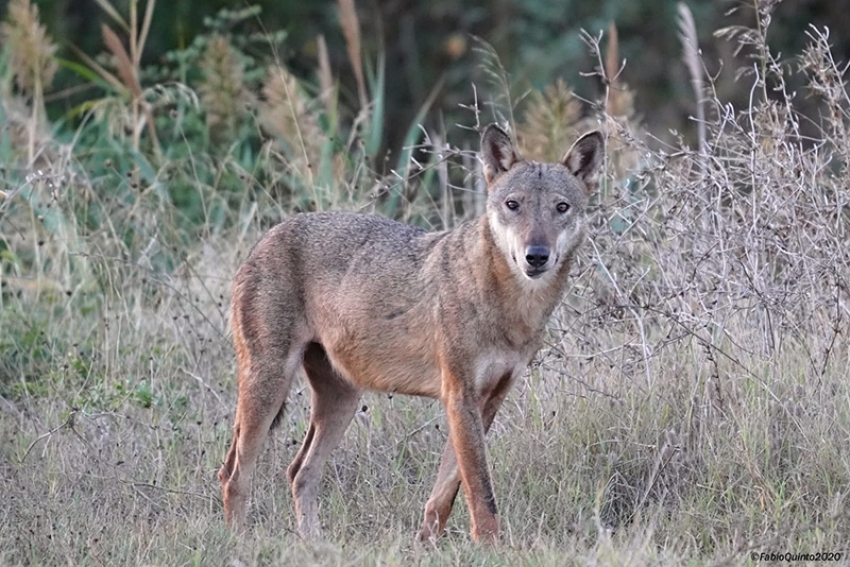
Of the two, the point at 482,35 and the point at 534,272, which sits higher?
the point at 534,272

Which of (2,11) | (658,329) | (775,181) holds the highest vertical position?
(775,181)

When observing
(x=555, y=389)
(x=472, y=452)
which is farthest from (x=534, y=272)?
(x=555, y=389)

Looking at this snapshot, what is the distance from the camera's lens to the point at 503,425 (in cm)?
733

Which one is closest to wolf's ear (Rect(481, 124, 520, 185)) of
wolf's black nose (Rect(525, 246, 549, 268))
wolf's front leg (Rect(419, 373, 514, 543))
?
wolf's black nose (Rect(525, 246, 549, 268))

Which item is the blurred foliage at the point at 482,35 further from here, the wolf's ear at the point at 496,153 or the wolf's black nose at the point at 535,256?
the wolf's black nose at the point at 535,256

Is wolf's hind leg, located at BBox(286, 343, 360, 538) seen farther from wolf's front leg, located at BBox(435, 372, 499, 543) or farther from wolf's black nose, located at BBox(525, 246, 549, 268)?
wolf's black nose, located at BBox(525, 246, 549, 268)

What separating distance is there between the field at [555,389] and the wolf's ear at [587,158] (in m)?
0.72

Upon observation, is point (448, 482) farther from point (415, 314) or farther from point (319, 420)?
point (319, 420)

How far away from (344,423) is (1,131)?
14.3 feet

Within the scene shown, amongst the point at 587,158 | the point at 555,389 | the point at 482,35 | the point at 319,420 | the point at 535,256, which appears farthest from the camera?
the point at 482,35

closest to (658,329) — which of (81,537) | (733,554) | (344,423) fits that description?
(344,423)

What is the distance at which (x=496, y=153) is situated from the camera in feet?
22.0

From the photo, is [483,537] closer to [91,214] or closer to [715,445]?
[715,445]

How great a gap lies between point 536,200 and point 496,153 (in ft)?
1.53
